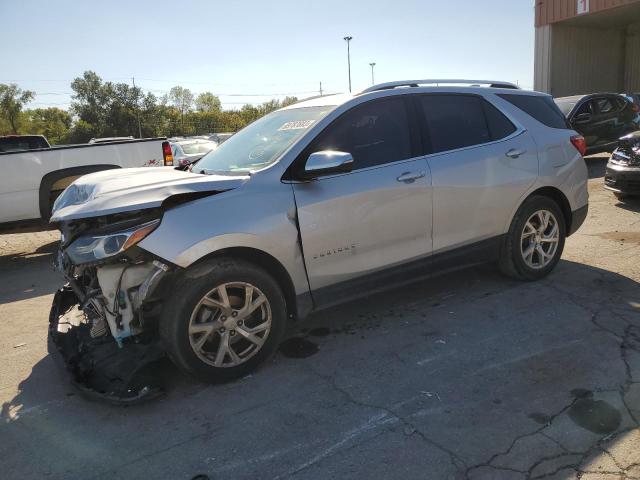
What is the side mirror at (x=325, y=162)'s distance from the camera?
3461 mm

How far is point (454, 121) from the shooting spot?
4.45 meters

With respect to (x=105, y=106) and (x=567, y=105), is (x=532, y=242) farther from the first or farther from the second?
(x=105, y=106)

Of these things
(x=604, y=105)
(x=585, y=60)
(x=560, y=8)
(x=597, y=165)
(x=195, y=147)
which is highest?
(x=560, y=8)

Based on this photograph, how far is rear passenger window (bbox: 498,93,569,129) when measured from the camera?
4938mm

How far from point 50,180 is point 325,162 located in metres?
5.17

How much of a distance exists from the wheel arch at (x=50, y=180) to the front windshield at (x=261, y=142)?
11.4 ft

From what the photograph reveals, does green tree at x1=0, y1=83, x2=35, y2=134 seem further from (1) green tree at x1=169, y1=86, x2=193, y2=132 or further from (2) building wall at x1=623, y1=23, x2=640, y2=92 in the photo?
Result: (2) building wall at x1=623, y1=23, x2=640, y2=92

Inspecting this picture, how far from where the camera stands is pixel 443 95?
4.46 metres

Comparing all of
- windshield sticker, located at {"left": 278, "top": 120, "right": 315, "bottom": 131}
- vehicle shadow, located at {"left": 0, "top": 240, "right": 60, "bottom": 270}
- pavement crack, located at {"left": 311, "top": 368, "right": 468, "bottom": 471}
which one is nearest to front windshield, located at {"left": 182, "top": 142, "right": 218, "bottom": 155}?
vehicle shadow, located at {"left": 0, "top": 240, "right": 60, "bottom": 270}

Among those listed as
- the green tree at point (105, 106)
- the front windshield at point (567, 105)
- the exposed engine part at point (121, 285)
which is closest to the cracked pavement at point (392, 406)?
the exposed engine part at point (121, 285)

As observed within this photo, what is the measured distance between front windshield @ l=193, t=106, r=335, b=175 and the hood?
1.09ft

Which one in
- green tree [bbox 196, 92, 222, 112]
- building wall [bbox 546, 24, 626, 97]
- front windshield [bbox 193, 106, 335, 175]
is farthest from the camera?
green tree [bbox 196, 92, 222, 112]

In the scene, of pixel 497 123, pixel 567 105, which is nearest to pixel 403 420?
pixel 497 123

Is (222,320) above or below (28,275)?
above
